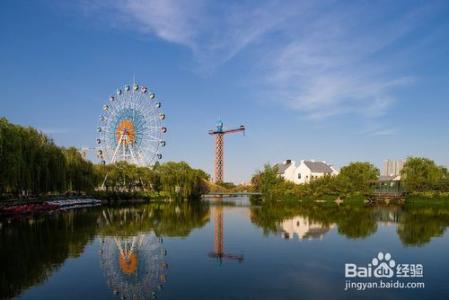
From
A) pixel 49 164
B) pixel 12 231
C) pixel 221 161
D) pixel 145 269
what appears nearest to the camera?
pixel 145 269

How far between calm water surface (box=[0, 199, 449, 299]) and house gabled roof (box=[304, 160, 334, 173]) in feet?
158

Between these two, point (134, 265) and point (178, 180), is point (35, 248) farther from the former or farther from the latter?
point (178, 180)

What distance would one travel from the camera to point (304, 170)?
251ft

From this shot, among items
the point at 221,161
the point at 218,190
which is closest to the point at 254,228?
the point at 218,190

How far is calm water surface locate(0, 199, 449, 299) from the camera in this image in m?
12.6

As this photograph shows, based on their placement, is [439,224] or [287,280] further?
[439,224]

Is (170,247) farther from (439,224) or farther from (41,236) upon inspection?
(439,224)

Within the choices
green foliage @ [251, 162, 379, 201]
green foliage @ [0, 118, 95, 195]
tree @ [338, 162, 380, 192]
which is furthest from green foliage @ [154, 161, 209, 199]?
tree @ [338, 162, 380, 192]

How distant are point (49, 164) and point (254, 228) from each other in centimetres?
2570

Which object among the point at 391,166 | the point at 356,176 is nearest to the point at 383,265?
the point at 356,176

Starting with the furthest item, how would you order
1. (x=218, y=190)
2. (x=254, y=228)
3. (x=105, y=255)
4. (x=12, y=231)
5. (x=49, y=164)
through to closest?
1. (x=218, y=190)
2. (x=49, y=164)
3. (x=254, y=228)
4. (x=12, y=231)
5. (x=105, y=255)

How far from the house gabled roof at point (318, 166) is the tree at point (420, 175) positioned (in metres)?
18.1

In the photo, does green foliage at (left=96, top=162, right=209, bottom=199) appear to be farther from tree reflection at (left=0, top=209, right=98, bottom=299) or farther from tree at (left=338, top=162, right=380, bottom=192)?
tree reflection at (left=0, top=209, right=98, bottom=299)

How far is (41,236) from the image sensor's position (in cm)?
2264
